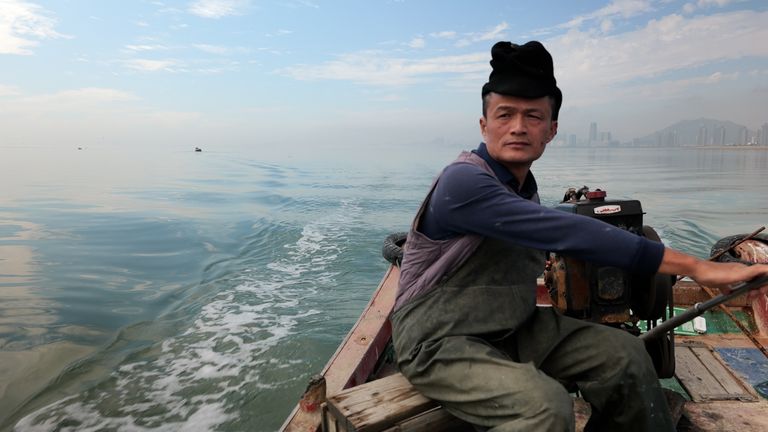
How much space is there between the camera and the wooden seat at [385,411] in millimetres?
1827

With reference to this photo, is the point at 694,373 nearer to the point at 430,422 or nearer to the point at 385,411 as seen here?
the point at 430,422

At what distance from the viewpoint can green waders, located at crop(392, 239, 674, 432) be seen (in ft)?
5.81

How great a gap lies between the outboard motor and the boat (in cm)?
40

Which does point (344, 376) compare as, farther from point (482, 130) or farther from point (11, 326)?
point (11, 326)

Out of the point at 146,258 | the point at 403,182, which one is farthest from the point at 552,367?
the point at 403,182

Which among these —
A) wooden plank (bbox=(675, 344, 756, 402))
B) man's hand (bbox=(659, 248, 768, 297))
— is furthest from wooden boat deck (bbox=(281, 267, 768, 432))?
man's hand (bbox=(659, 248, 768, 297))

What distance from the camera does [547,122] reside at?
2.12 meters

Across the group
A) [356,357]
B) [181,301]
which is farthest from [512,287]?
[181,301]

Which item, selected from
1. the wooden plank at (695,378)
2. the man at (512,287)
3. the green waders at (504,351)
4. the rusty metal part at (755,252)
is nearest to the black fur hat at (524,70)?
the man at (512,287)

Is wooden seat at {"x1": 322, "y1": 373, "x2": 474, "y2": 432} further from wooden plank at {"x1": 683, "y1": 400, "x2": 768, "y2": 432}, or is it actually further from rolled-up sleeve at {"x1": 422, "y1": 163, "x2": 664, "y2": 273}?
wooden plank at {"x1": 683, "y1": 400, "x2": 768, "y2": 432}

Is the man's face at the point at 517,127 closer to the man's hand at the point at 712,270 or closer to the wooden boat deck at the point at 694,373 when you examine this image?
the man's hand at the point at 712,270

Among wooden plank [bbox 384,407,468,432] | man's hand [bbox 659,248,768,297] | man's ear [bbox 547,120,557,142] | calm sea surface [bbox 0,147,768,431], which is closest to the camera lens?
man's hand [bbox 659,248,768,297]

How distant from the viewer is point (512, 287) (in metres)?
2.08

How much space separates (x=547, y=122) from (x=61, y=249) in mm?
11942
